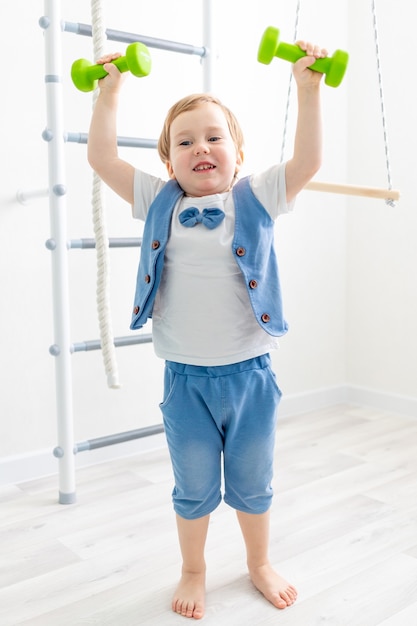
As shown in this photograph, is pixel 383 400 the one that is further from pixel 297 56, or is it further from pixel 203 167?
pixel 297 56

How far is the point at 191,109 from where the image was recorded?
1.39 meters

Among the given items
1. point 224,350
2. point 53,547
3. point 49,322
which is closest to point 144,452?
point 49,322

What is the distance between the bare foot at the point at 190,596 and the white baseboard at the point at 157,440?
2.93 feet

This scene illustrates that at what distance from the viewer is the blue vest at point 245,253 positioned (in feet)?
4.47

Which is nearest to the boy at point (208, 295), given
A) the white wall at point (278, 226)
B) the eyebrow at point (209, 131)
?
the eyebrow at point (209, 131)

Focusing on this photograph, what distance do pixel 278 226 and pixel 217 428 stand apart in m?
1.59

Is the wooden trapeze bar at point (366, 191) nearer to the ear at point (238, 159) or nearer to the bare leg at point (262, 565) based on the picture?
the ear at point (238, 159)

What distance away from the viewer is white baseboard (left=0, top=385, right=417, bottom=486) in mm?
2213

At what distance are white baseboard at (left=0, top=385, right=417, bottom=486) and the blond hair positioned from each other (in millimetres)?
1198

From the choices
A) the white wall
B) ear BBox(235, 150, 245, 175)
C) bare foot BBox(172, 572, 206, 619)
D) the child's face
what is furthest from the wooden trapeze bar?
bare foot BBox(172, 572, 206, 619)

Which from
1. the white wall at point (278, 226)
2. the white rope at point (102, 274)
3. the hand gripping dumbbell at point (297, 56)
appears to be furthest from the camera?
the white wall at point (278, 226)

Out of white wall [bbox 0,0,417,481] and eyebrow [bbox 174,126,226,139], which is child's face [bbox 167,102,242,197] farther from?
white wall [bbox 0,0,417,481]

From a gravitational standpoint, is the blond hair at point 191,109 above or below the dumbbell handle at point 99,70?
below

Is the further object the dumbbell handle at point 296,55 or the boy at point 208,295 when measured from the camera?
the boy at point 208,295
